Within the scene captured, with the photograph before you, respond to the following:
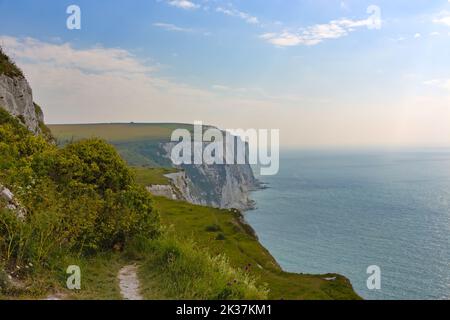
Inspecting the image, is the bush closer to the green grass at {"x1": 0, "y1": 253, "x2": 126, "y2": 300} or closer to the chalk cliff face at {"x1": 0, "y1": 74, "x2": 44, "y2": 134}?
the chalk cliff face at {"x1": 0, "y1": 74, "x2": 44, "y2": 134}

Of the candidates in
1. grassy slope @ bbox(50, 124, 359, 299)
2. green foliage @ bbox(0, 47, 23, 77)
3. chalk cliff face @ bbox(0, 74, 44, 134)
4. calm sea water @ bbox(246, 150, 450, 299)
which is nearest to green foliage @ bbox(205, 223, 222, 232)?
grassy slope @ bbox(50, 124, 359, 299)

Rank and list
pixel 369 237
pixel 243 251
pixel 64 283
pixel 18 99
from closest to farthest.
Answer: pixel 64 283 < pixel 243 251 < pixel 18 99 < pixel 369 237

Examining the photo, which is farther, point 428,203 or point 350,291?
point 428,203

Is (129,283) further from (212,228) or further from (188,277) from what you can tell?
(212,228)

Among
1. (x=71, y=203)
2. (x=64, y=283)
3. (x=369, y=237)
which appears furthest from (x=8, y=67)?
(x=369, y=237)

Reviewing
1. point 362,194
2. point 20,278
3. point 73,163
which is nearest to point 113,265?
point 20,278
